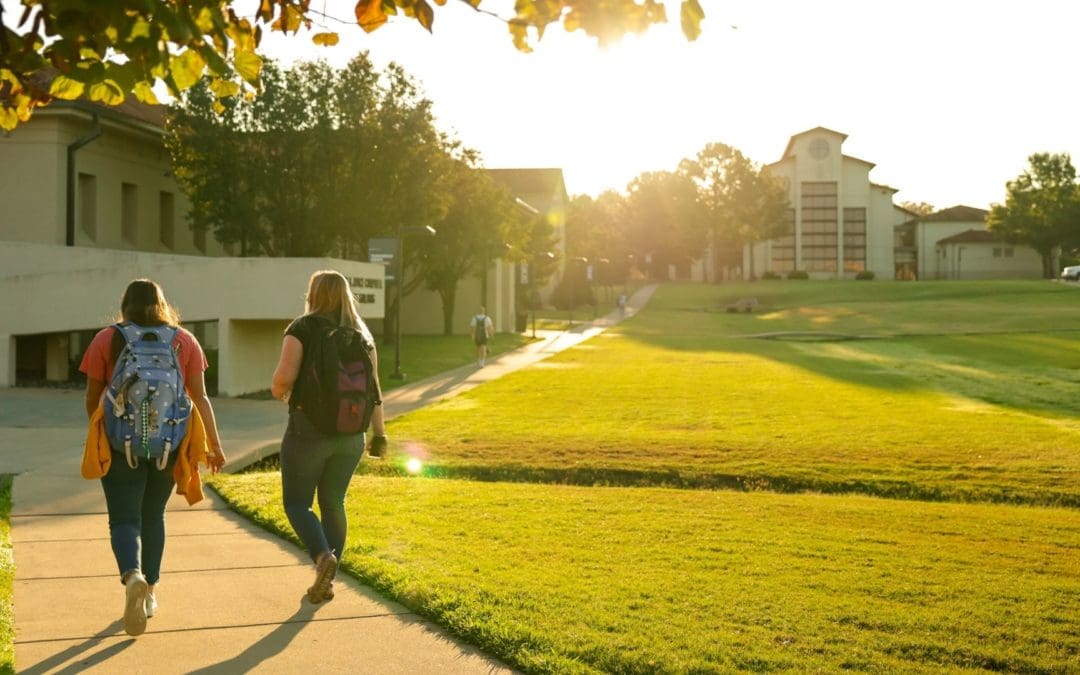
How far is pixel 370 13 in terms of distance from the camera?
4.88 meters

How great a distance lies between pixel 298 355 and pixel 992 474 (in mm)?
9867

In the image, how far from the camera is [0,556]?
805 cm

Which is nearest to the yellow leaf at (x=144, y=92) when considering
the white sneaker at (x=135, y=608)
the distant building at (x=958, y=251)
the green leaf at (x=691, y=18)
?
the green leaf at (x=691, y=18)

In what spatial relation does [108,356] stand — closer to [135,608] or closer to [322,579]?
[135,608]

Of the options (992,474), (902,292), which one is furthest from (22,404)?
(902,292)

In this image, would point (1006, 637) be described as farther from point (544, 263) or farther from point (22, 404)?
point (544, 263)

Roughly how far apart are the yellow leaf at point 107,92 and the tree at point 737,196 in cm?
9841

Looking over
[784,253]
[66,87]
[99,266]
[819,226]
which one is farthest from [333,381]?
[784,253]

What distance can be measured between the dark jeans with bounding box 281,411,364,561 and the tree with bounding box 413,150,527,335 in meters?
36.3

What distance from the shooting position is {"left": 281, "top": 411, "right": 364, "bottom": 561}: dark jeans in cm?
691

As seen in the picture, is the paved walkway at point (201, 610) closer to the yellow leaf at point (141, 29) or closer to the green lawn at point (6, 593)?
→ the green lawn at point (6, 593)

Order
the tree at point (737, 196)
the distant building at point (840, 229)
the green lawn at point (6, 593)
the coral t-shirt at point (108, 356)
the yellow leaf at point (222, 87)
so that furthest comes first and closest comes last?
the distant building at point (840, 229) < the tree at point (737, 196) < the coral t-shirt at point (108, 356) < the green lawn at point (6, 593) < the yellow leaf at point (222, 87)

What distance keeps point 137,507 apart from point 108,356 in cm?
78

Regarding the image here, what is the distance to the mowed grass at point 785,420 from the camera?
559 inches
